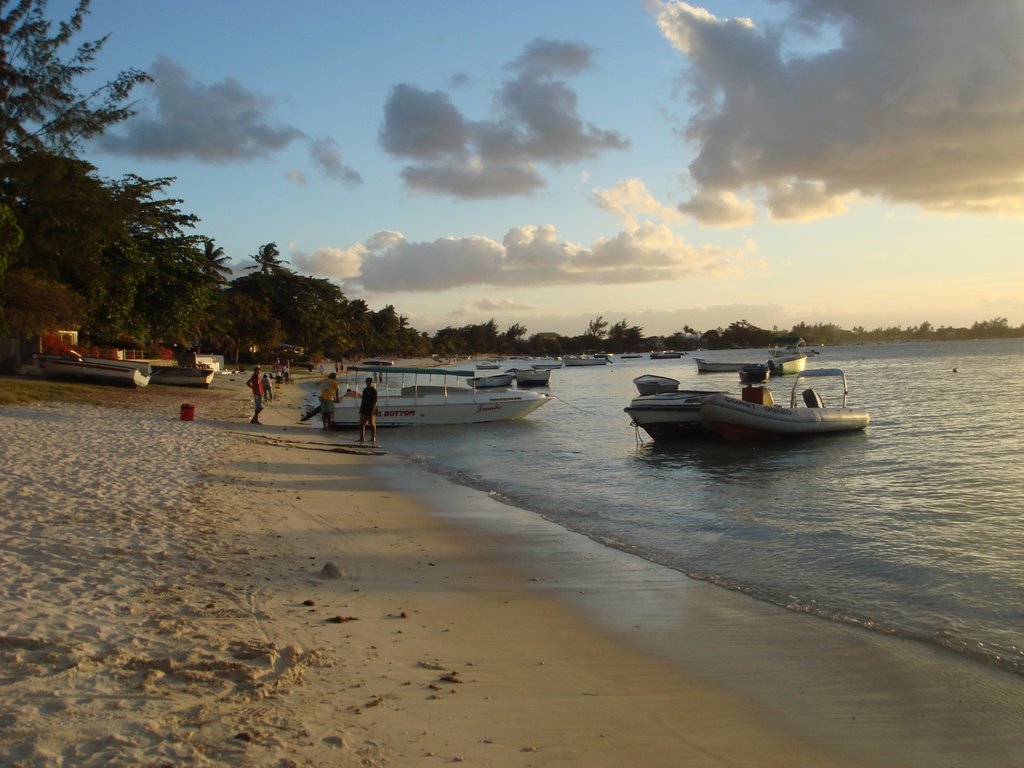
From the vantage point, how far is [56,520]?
8.96m

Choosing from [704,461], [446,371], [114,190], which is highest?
[114,190]

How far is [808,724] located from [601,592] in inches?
137

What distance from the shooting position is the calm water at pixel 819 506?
901cm

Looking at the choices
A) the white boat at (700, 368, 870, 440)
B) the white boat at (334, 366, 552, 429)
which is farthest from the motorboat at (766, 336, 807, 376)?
the white boat at (700, 368, 870, 440)

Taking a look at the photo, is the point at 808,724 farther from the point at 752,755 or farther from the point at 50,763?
the point at 50,763

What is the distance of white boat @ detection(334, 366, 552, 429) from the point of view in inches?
1172

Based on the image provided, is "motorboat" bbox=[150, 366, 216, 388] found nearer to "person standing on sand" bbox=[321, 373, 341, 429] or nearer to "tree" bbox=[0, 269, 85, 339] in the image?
"tree" bbox=[0, 269, 85, 339]

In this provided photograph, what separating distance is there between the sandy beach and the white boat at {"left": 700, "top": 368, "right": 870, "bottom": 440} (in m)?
15.8

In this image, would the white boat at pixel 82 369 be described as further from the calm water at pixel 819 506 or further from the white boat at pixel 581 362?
the white boat at pixel 581 362

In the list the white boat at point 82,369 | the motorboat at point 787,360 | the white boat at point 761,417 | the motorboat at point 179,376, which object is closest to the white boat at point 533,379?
the motorboat at point 787,360

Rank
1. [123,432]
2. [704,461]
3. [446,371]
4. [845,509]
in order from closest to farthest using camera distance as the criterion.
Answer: [845,509] < [123,432] < [704,461] < [446,371]

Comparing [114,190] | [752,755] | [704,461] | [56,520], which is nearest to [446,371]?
[704,461]

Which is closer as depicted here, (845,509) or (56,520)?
(56,520)

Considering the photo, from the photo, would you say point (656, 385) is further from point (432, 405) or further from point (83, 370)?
point (83, 370)
